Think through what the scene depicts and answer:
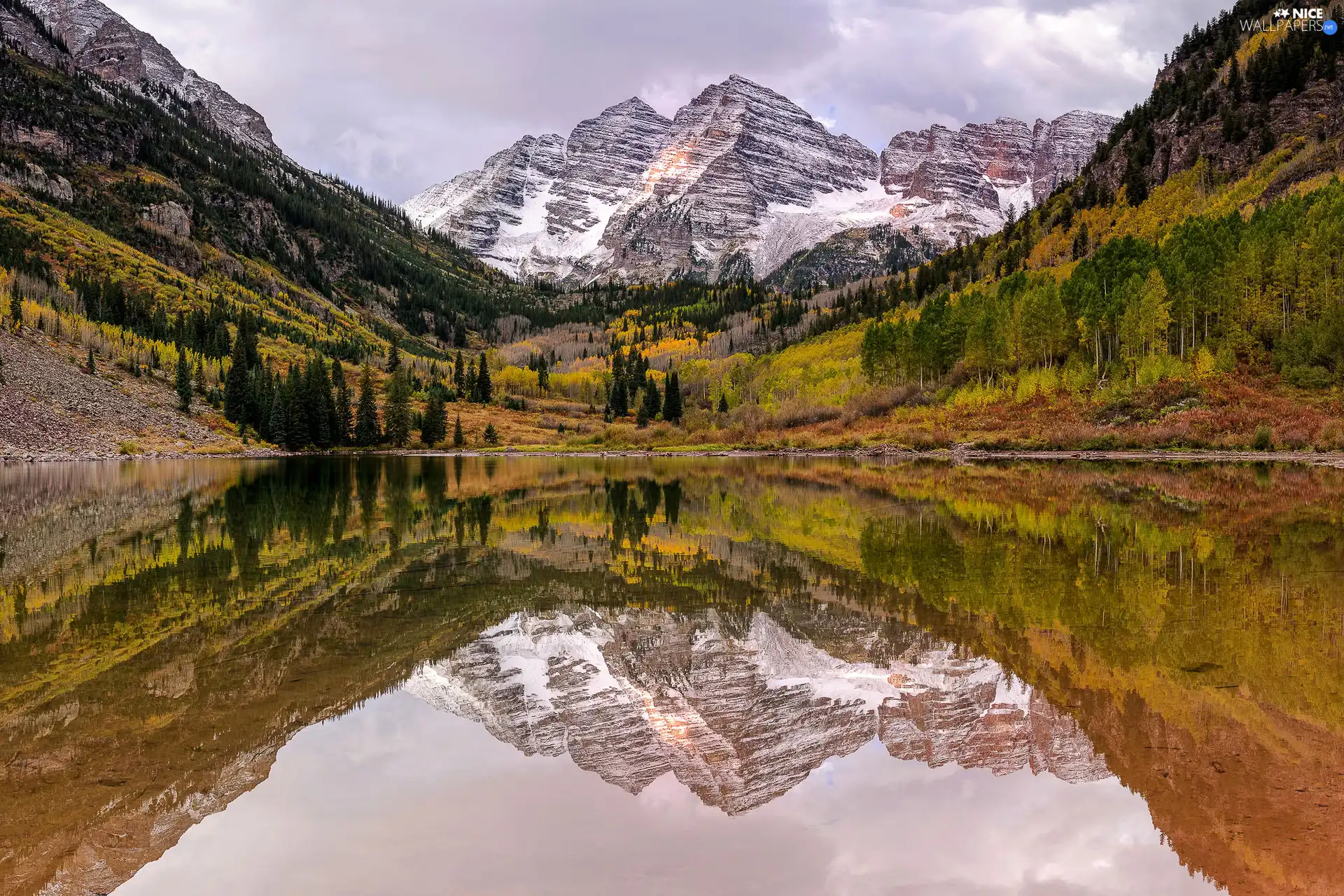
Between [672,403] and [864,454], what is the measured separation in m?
55.9

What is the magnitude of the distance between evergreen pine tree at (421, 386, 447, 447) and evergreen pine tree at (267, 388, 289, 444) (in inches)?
660

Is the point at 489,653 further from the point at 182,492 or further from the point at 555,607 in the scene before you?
the point at 182,492

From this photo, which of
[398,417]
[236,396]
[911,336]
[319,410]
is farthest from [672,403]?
[236,396]

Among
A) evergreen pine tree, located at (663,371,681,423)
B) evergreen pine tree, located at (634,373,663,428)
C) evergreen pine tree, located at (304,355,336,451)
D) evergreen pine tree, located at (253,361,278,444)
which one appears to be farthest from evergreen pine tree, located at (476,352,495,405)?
evergreen pine tree, located at (253,361,278,444)

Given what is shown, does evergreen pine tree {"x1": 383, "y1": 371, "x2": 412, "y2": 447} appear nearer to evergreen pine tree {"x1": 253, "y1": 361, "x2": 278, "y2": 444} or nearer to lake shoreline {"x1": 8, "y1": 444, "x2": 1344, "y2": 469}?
lake shoreline {"x1": 8, "y1": 444, "x2": 1344, "y2": 469}

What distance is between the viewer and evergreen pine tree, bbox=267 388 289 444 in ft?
309

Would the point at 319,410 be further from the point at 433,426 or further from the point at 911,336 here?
the point at 911,336

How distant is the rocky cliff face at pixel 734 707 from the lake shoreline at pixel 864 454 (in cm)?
3744

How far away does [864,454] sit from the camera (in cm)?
6825

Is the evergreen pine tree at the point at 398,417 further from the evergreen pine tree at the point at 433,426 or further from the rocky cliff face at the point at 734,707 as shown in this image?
the rocky cliff face at the point at 734,707

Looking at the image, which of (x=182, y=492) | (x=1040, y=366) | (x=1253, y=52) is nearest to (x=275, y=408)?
(x=182, y=492)

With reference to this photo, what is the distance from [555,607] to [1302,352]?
56685 mm

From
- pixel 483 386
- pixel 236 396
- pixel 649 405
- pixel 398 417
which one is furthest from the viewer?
pixel 483 386

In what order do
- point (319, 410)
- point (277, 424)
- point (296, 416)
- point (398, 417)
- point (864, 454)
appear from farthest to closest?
point (398, 417)
point (319, 410)
point (296, 416)
point (277, 424)
point (864, 454)
